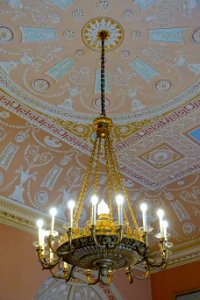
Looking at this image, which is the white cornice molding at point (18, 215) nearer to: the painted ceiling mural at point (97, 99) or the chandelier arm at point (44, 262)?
the painted ceiling mural at point (97, 99)

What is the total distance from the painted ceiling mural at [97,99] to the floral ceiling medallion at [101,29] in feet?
0.04

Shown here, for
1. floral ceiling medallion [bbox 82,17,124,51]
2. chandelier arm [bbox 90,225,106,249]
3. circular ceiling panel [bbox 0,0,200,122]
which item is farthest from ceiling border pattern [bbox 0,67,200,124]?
chandelier arm [bbox 90,225,106,249]

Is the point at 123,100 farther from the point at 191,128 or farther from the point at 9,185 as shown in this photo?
the point at 9,185

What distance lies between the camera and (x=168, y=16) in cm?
494

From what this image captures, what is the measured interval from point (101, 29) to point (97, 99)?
1.35 m

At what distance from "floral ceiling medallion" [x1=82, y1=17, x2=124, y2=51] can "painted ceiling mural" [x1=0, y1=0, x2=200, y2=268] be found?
0.01 meters

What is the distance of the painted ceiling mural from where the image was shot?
16.4 ft

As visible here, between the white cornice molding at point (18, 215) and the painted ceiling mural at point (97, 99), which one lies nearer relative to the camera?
the painted ceiling mural at point (97, 99)

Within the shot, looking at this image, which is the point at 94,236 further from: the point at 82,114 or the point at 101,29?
the point at 82,114

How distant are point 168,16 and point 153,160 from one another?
3372 millimetres

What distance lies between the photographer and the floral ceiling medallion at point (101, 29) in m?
5.09

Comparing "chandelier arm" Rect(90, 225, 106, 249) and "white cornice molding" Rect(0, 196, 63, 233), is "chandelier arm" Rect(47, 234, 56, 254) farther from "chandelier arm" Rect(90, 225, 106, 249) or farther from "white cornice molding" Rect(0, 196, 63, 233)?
"white cornice molding" Rect(0, 196, 63, 233)

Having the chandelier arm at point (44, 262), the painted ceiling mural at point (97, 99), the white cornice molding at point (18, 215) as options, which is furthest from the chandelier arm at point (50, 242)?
the white cornice molding at point (18, 215)

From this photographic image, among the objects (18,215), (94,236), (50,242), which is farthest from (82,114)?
(94,236)
